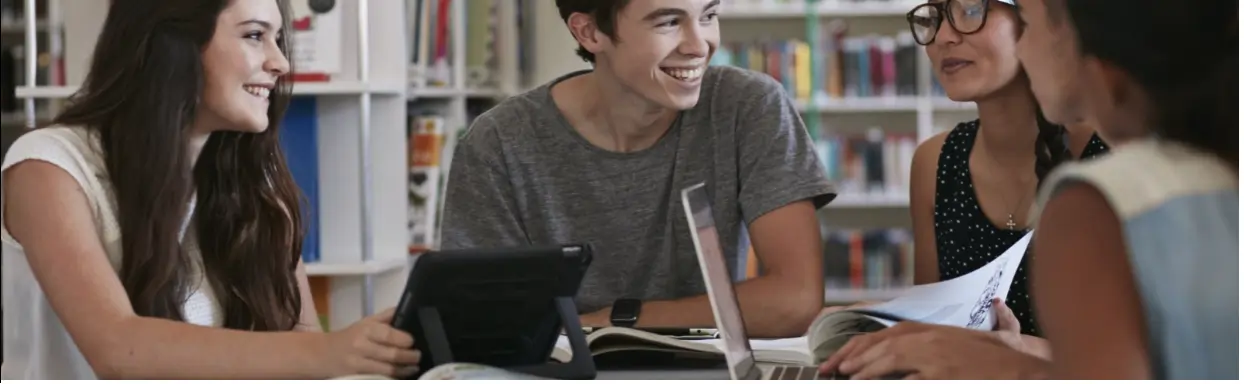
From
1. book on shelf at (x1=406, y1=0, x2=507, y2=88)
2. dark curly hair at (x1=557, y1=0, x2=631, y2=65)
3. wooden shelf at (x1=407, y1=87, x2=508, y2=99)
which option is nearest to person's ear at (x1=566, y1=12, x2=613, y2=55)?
dark curly hair at (x1=557, y1=0, x2=631, y2=65)

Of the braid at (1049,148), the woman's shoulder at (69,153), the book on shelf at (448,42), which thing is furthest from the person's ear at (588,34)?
the book on shelf at (448,42)

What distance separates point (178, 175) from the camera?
1.50 metres

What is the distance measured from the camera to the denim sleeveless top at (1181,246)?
75 centimetres

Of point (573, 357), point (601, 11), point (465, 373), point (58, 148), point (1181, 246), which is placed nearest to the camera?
point (1181, 246)

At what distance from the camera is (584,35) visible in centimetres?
197

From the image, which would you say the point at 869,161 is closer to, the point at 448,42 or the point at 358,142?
the point at 448,42

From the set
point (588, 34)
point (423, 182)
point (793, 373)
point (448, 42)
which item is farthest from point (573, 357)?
point (448, 42)

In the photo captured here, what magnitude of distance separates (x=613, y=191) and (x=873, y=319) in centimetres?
65

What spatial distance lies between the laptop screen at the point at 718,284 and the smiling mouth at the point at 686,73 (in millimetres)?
699

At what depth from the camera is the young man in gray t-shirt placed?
1759mm

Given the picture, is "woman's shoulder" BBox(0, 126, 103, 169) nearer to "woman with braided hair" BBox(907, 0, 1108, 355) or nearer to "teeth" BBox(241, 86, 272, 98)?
"teeth" BBox(241, 86, 272, 98)

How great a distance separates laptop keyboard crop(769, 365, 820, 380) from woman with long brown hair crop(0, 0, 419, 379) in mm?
327

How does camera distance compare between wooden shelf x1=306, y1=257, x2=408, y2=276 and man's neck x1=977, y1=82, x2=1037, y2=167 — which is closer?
man's neck x1=977, y1=82, x2=1037, y2=167

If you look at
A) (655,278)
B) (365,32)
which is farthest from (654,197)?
(365,32)
